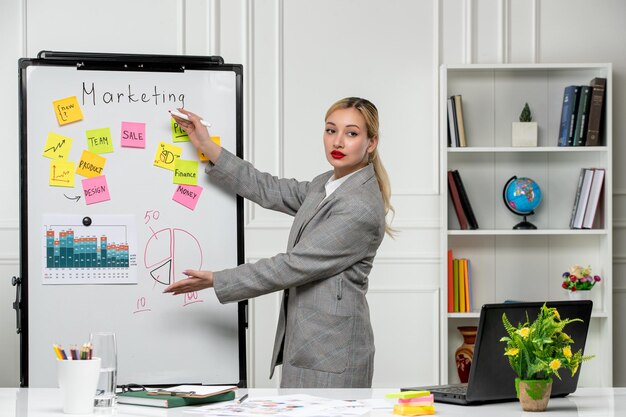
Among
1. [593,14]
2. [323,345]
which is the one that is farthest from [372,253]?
[593,14]

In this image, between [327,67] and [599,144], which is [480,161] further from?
[327,67]

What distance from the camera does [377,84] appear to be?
4.39m

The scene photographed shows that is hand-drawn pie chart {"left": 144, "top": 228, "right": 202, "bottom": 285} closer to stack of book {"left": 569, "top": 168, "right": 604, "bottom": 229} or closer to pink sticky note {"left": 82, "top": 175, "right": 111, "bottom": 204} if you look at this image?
pink sticky note {"left": 82, "top": 175, "right": 111, "bottom": 204}

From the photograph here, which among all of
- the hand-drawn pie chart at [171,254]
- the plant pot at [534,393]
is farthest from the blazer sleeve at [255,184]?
the plant pot at [534,393]

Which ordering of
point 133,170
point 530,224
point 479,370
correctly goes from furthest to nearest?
point 530,224, point 133,170, point 479,370

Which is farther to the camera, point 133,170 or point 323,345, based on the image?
point 133,170

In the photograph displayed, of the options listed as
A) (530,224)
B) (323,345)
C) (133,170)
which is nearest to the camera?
(323,345)

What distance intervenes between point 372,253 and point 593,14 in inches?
90.2

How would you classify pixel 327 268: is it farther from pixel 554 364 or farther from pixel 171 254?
pixel 554 364

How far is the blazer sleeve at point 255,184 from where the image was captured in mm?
2939

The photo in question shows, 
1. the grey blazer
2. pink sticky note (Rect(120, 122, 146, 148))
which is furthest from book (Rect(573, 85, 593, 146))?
pink sticky note (Rect(120, 122, 146, 148))

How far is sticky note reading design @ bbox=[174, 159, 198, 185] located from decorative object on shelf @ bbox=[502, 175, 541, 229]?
1.90m

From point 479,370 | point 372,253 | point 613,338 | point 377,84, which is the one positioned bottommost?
point 613,338

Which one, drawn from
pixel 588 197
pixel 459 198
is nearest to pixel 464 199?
pixel 459 198
